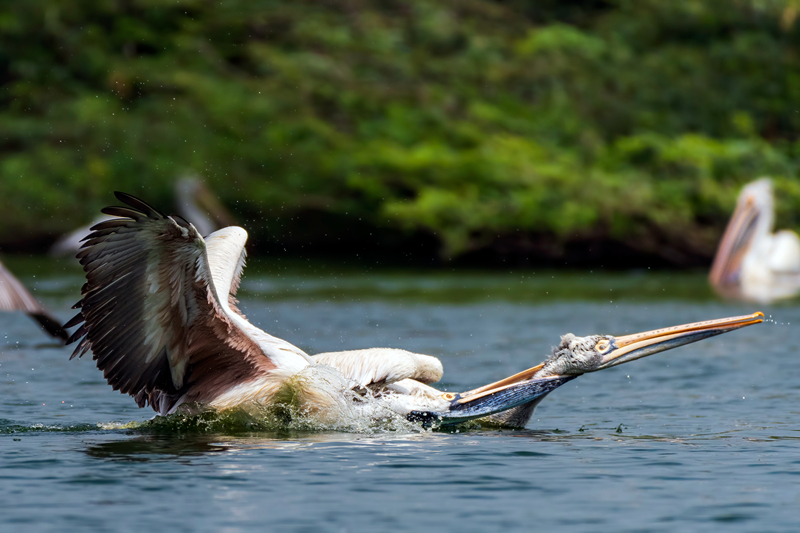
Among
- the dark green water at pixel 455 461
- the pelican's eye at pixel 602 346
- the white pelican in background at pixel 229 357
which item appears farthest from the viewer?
the pelican's eye at pixel 602 346

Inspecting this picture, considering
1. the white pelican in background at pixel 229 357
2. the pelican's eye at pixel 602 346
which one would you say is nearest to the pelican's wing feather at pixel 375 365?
the white pelican in background at pixel 229 357

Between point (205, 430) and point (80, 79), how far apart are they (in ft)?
71.4

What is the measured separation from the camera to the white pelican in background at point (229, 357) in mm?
6141

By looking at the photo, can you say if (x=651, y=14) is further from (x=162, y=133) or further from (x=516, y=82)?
(x=162, y=133)

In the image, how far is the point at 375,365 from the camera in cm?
664

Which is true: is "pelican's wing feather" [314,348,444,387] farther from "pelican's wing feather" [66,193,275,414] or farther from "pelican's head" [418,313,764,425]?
"pelican's wing feather" [66,193,275,414]

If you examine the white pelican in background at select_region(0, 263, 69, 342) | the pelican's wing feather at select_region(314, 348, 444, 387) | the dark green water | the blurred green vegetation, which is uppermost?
the blurred green vegetation

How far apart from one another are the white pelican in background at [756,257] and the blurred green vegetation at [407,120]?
10.1ft

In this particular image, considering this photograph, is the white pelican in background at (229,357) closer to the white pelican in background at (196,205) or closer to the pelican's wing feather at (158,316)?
the pelican's wing feather at (158,316)

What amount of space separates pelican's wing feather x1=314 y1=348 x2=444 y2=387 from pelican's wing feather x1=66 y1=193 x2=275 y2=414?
0.39 meters

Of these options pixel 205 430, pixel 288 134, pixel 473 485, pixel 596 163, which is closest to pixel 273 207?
pixel 288 134

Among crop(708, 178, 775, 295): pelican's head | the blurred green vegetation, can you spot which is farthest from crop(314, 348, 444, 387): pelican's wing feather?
Result: the blurred green vegetation

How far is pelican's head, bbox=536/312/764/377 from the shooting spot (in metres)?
6.48

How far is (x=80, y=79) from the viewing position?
2694 centimetres
